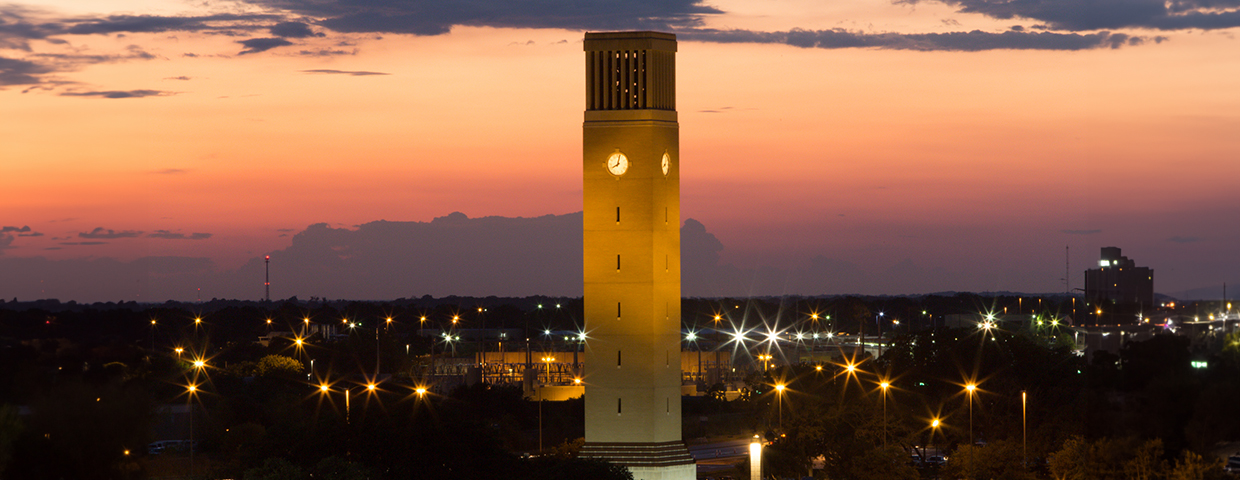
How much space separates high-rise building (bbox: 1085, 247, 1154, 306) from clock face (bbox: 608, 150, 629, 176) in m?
19.3

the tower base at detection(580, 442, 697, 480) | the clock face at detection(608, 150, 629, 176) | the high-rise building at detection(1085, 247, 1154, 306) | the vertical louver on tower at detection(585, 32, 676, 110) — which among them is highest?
the vertical louver on tower at detection(585, 32, 676, 110)

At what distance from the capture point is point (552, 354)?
145 m

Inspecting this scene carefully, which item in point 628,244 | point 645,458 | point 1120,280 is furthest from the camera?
point 628,244

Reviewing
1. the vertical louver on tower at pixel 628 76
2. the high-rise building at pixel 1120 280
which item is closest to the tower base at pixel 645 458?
the vertical louver on tower at pixel 628 76

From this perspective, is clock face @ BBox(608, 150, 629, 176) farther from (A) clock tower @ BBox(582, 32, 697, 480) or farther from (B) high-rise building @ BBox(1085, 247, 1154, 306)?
(B) high-rise building @ BBox(1085, 247, 1154, 306)

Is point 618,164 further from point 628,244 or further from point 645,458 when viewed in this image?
point 645,458

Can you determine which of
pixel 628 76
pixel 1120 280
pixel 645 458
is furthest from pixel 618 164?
pixel 1120 280

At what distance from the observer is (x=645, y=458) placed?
208 feet

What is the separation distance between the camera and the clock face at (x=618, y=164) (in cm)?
6359

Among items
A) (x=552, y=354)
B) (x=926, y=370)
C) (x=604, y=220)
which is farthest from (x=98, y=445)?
(x=552, y=354)

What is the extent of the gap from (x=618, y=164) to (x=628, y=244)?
3416mm

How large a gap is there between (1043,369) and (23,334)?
202 feet

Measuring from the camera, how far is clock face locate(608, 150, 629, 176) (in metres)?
63.6

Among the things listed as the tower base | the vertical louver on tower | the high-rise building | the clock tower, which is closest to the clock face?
the clock tower
